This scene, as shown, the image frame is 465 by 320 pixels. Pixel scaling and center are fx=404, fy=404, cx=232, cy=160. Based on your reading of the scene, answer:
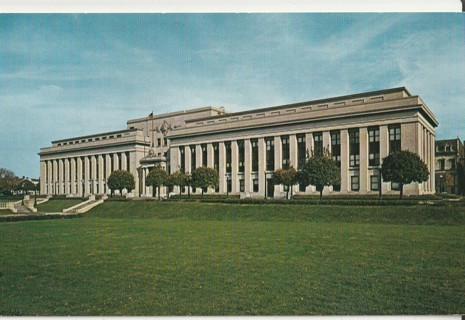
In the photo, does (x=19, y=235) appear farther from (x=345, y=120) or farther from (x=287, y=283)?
(x=345, y=120)

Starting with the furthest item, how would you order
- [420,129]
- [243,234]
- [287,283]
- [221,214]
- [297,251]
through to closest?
[420,129] < [221,214] < [243,234] < [297,251] < [287,283]

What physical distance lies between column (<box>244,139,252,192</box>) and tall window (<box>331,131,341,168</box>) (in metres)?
11.9

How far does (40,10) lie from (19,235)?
1279cm

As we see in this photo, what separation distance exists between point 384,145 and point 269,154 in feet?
49.1

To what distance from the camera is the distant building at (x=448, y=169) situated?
46188 mm

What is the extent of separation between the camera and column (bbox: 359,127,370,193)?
143 feet

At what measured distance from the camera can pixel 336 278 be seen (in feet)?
35.0

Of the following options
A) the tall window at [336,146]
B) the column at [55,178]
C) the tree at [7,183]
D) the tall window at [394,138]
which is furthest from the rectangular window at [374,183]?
the column at [55,178]

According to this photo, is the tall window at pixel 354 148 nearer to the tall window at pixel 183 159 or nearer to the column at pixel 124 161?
the tall window at pixel 183 159

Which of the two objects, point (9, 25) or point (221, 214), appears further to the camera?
point (221, 214)

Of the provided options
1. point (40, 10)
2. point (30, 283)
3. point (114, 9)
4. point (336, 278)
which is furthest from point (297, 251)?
point (40, 10)

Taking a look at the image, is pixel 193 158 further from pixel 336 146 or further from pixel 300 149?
pixel 336 146

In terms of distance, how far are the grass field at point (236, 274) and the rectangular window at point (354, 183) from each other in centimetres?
2485

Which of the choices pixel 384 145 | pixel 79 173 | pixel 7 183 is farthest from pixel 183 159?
pixel 384 145
